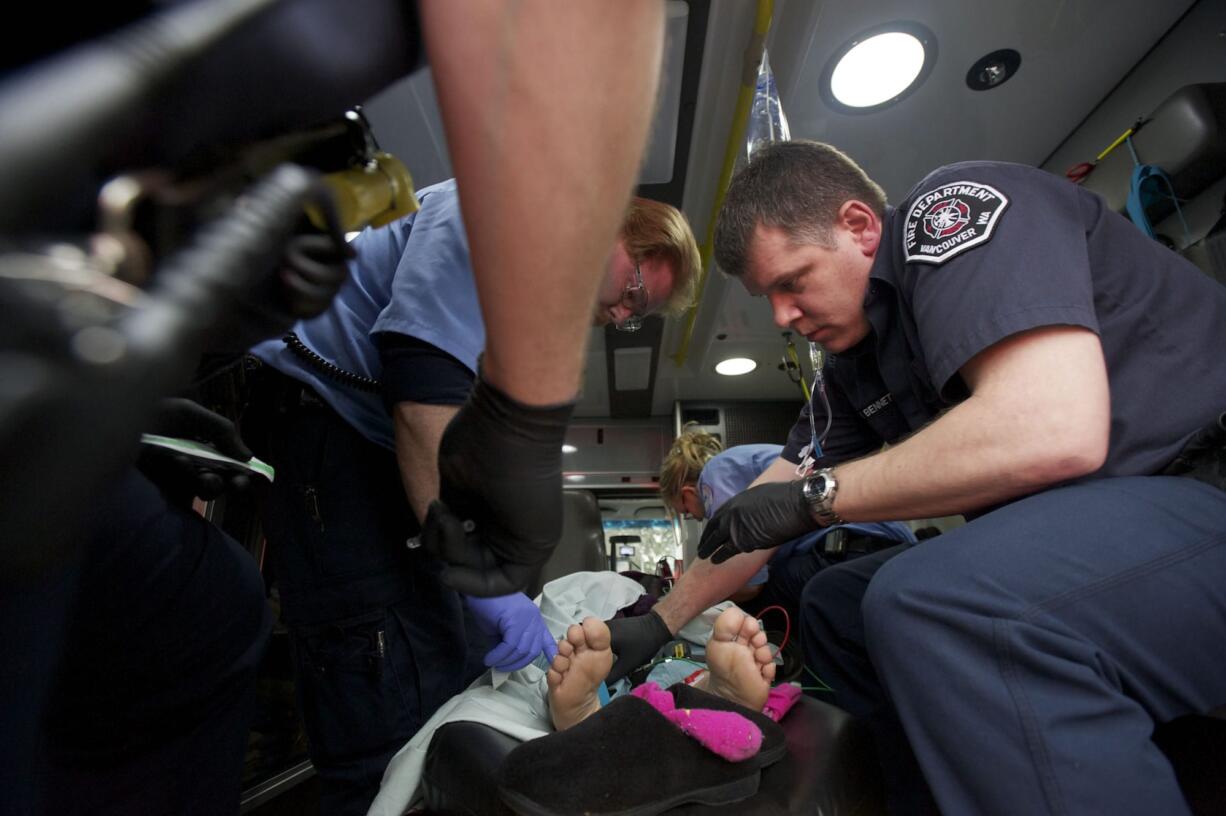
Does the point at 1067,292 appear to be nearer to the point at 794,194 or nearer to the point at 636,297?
the point at 794,194

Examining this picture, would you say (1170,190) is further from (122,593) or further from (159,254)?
(122,593)

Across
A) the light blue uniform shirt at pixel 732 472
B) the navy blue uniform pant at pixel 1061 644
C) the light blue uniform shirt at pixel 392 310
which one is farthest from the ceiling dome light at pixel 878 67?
the navy blue uniform pant at pixel 1061 644

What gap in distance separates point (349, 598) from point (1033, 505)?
3.12 feet

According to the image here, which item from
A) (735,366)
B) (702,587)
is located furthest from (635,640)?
(735,366)

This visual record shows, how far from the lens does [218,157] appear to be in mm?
280

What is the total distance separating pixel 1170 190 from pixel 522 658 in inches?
83.4

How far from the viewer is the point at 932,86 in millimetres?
1858

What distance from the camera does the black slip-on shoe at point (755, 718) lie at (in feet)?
2.16

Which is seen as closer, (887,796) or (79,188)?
(79,188)

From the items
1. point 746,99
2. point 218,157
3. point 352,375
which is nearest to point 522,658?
point 352,375

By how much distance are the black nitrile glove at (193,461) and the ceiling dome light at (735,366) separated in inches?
132

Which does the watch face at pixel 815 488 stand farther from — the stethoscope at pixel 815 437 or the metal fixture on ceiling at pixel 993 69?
the metal fixture on ceiling at pixel 993 69

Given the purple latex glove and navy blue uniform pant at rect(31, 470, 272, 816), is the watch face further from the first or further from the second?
navy blue uniform pant at rect(31, 470, 272, 816)

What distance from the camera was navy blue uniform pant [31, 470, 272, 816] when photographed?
1.67ft
